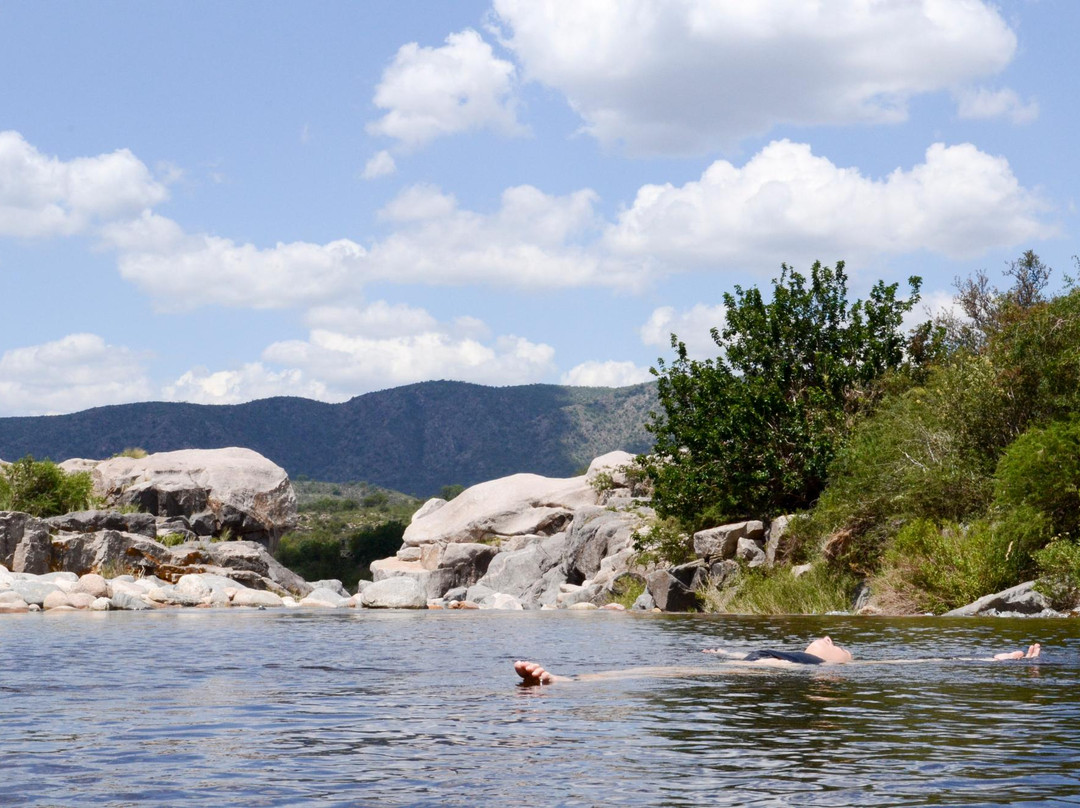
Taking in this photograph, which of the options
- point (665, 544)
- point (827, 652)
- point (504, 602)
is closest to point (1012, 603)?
point (827, 652)

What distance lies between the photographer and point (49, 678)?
43.3 ft

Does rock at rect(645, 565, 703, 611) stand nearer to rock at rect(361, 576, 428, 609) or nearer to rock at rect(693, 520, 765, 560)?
rock at rect(693, 520, 765, 560)

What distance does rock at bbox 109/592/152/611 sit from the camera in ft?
109

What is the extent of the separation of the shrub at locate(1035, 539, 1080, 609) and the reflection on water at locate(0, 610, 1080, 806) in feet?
14.3

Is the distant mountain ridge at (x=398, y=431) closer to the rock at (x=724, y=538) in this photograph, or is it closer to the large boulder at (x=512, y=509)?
the large boulder at (x=512, y=509)

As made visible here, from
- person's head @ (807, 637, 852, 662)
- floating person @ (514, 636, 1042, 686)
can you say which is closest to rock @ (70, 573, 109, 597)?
floating person @ (514, 636, 1042, 686)

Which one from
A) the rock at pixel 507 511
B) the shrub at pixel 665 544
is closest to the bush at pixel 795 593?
the shrub at pixel 665 544

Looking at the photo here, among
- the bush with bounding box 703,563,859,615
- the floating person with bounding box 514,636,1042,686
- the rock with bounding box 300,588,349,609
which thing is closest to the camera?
the floating person with bounding box 514,636,1042,686

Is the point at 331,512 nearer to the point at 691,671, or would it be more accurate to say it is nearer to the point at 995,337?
the point at 995,337

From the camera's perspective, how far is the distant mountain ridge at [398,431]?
134875 mm

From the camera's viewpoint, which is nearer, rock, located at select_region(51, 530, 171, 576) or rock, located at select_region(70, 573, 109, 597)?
rock, located at select_region(70, 573, 109, 597)

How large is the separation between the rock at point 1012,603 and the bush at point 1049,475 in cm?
154

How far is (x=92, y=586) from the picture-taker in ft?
116

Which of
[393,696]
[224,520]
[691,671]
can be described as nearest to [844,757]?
[393,696]
